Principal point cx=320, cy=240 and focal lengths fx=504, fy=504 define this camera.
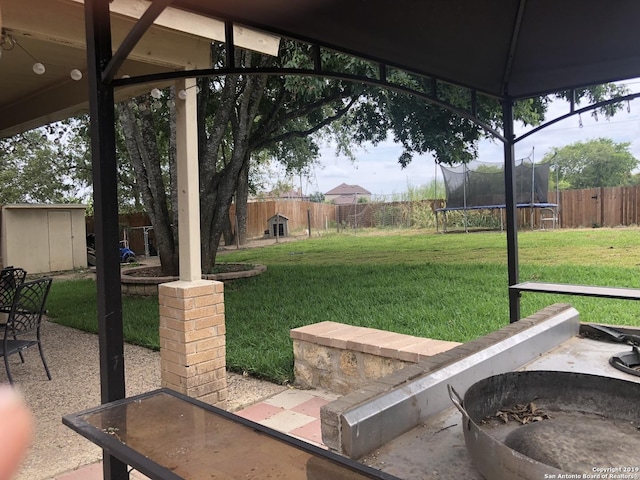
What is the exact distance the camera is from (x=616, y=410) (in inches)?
66.6

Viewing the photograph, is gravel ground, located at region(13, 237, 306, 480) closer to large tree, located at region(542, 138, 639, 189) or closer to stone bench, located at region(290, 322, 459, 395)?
stone bench, located at region(290, 322, 459, 395)

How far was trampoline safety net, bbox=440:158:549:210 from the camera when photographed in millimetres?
15023

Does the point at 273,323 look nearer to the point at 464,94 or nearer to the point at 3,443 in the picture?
the point at 464,94

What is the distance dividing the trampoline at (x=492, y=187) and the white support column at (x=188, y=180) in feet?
40.6

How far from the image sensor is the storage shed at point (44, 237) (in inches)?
476

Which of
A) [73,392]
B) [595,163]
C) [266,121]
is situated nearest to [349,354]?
[73,392]

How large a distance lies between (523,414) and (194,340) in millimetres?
2279

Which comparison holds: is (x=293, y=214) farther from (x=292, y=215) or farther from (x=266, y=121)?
(x=266, y=121)

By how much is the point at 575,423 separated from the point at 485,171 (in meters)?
15.1

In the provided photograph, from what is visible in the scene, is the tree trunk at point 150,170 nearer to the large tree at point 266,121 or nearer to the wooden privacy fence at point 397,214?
the large tree at point 266,121

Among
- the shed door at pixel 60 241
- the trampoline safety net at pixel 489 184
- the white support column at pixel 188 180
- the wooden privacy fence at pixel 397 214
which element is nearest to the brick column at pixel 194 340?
the white support column at pixel 188 180

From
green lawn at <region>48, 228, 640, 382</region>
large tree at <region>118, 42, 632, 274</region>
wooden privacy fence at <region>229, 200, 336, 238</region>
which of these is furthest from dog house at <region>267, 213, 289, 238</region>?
large tree at <region>118, 42, 632, 274</region>

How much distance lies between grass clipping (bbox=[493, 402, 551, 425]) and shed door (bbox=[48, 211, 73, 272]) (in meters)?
13.5

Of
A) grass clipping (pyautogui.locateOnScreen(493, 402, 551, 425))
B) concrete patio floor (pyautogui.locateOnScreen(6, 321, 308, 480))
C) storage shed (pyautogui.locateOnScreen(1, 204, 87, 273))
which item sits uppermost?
storage shed (pyautogui.locateOnScreen(1, 204, 87, 273))
